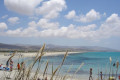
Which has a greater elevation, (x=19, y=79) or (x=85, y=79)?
(x=19, y=79)

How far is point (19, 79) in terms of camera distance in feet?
6.08

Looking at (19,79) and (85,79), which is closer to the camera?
(19,79)

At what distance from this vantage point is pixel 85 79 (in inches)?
641

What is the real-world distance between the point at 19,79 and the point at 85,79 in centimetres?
1512
